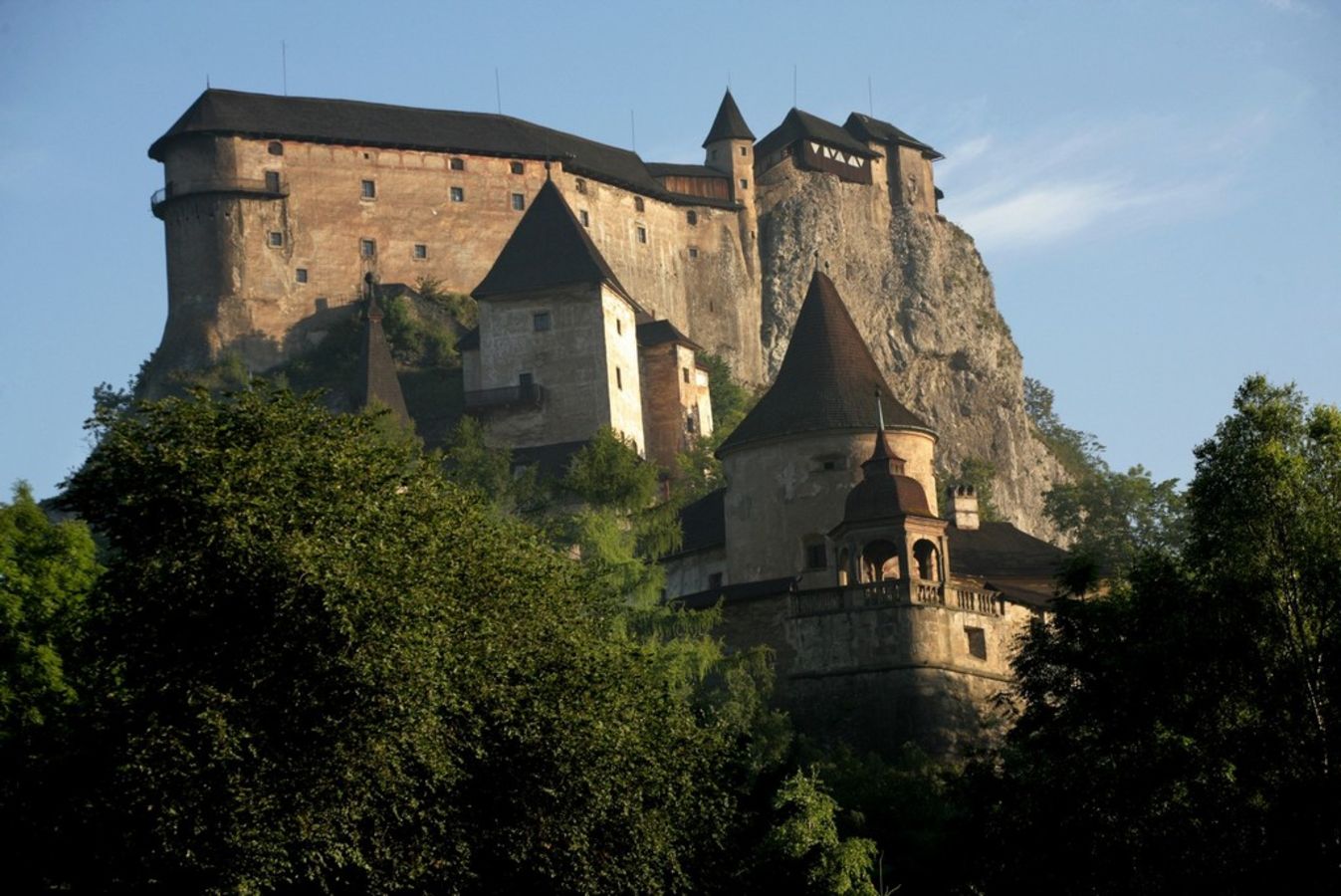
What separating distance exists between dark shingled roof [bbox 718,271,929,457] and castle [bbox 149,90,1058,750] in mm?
85

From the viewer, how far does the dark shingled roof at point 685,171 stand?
416 feet

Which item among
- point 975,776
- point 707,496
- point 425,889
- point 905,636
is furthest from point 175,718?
point 707,496

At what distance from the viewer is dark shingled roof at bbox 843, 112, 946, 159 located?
137m

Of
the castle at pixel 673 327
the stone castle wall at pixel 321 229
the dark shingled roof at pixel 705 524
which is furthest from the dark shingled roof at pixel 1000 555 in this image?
the stone castle wall at pixel 321 229

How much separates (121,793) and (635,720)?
8.63 metres

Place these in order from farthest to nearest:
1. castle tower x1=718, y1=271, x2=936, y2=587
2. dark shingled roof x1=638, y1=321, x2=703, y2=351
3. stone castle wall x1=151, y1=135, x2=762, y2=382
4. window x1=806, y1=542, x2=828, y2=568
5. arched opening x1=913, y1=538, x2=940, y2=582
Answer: stone castle wall x1=151, y1=135, x2=762, y2=382
dark shingled roof x1=638, y1=321, x2=703, y2=351
castle tower x1=718, y1=271, x2=936, y2=587
window x1=806, y1=542, x2=828, y2=568
arched opening x1=913, y1=538, x2=940, y2=582

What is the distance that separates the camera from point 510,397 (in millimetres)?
97250

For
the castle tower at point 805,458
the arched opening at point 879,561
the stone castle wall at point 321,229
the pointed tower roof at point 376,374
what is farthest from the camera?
the stone castle wall at point 321,229

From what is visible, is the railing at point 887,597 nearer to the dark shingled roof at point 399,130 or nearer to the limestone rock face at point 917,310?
the dark shingled roof at point 399,130

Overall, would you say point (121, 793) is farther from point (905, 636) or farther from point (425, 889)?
point (905, 636)

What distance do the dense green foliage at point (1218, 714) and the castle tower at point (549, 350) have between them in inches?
2236

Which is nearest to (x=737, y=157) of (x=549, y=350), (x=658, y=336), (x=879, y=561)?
(x=658, y=336)

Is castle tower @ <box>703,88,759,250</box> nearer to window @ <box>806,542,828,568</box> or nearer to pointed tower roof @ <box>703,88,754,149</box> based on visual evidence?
pointed tower roof @ <box>703,88,754,149</box>

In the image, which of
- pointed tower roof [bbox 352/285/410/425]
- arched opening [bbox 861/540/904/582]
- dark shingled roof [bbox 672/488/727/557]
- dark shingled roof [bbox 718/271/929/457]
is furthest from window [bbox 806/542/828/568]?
pointed tower roof [bbox 352/285/410/425]
